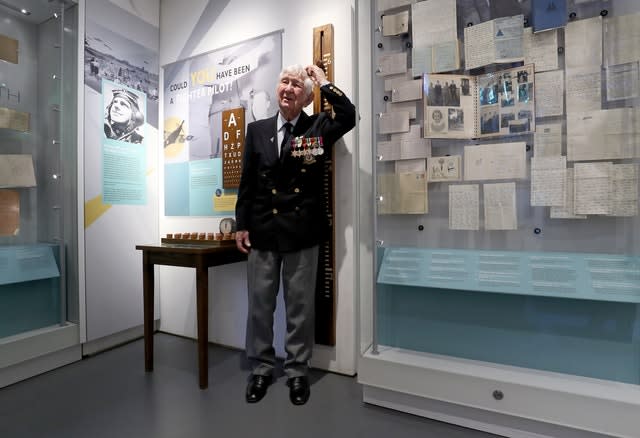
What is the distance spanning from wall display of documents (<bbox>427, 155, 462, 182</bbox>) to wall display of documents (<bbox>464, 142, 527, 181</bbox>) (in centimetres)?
4

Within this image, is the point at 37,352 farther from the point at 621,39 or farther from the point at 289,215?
the point at 621,39

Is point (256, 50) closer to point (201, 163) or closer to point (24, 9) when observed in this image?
point (201, 163)

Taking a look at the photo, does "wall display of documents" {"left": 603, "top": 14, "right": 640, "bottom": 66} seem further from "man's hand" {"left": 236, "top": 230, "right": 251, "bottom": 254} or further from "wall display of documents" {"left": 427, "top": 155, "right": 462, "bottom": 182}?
"man's hand" {"left": 236, "top": 230, "right": 251, "bottom": 254}

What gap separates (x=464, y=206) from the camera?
5.92 feet

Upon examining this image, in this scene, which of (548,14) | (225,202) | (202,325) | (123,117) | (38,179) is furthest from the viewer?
(123,117)

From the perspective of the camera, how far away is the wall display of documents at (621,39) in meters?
1.49

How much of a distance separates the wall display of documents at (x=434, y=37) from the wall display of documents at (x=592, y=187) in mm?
802

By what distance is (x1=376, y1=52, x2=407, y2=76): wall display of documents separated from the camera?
194cm

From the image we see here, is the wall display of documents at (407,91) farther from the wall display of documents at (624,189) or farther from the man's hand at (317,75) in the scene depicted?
the wall display of documents at (624,189)

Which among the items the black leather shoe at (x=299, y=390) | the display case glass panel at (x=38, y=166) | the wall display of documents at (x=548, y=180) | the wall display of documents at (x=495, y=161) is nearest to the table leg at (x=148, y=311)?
the display case glass panel at (x=38, y=166)

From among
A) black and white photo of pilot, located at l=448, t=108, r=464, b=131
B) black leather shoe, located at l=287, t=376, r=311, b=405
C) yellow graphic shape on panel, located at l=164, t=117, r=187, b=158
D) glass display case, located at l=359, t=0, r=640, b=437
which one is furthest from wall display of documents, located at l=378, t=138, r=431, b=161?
yellow graphic shape on panel, located at l=164, t=117, r=187, b=158

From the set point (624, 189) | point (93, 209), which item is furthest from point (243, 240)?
point (624, 189)

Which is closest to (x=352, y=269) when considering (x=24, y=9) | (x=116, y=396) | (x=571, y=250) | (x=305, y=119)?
(x=305, y=119)

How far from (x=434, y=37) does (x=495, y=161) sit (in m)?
0.75
